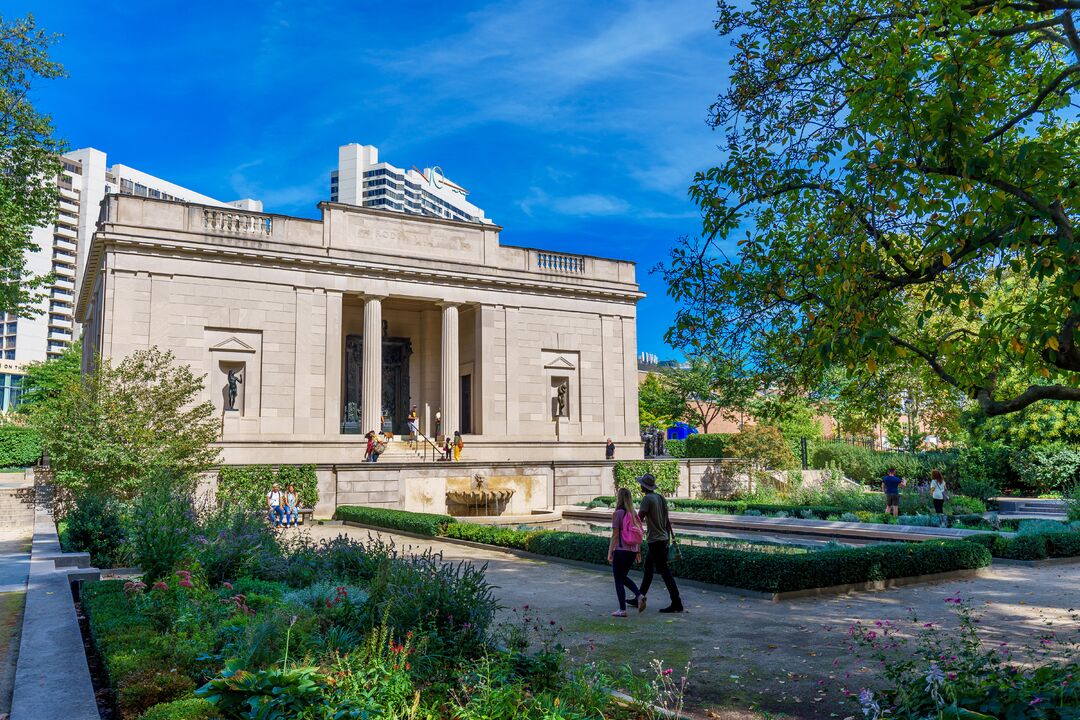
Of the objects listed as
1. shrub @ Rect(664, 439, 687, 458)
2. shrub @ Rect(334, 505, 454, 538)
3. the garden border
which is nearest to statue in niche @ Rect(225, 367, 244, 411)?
shrub @ Rect(334, 505, 454, 538)

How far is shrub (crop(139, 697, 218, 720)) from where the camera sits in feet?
16.8

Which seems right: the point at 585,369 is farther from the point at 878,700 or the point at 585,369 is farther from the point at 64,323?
the point at 64,323

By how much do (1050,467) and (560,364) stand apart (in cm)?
2030

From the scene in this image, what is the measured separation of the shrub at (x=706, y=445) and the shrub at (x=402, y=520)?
22460 mm

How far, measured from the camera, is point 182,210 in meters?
29.8

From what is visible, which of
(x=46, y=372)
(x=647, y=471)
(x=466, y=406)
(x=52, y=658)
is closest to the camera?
(x=52, y=658)

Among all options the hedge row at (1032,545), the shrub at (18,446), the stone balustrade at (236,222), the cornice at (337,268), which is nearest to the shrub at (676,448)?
the cornice at (337,268)

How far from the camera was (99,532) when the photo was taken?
584 inches

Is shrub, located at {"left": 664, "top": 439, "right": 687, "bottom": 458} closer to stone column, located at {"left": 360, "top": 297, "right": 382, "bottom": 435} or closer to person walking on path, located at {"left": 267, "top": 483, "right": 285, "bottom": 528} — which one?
stone column, located at {"left": 360, "top": 297, "right": 382, "bottom": 435}

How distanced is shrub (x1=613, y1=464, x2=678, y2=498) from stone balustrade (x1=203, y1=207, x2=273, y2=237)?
668 inches

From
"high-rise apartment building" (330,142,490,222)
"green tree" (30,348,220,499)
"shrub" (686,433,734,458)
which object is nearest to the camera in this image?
"green tree" (30,348,220,499)

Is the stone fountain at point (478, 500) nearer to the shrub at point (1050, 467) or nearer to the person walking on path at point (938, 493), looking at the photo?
the person walking on path at point (938, 493)

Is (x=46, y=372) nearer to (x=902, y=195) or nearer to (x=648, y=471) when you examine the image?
(x=648, y=471)

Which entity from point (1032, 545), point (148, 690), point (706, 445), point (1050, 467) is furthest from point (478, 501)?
point (148, 690)
